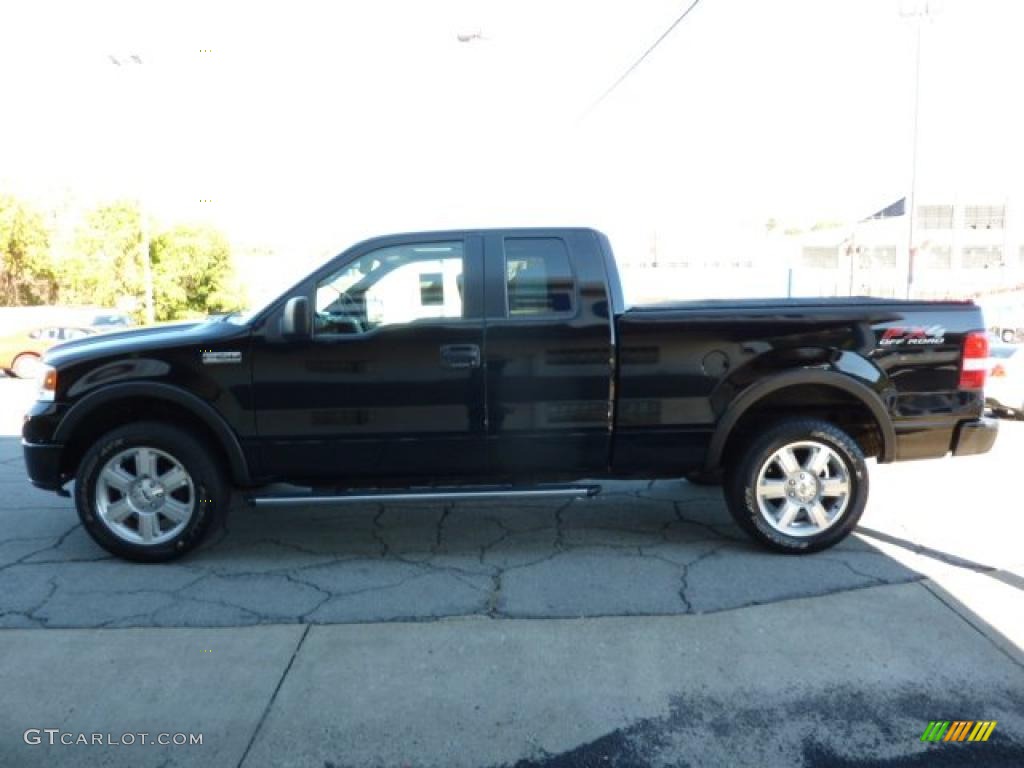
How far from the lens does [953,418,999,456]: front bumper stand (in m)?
4.34

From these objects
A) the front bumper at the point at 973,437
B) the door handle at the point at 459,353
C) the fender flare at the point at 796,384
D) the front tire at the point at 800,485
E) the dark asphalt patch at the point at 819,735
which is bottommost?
the dark asphalt patch at the point at 819,735

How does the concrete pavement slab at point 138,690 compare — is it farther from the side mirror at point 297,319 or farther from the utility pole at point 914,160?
the utility pole at point 914,160

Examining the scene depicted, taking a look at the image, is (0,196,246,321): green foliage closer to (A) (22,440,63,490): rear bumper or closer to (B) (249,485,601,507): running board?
(A) (22,440,63,490): rear bumper

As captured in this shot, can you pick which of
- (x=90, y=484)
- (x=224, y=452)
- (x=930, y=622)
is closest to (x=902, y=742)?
(x=930, y=622)

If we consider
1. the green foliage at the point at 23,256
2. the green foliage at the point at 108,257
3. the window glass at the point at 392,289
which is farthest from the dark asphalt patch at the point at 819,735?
the green foliage at the point at 23,256

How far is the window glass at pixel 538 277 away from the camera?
14.0 ft

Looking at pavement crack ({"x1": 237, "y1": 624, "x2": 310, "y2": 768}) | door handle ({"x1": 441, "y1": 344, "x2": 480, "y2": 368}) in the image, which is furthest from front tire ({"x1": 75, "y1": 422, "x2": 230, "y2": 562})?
door handle ({"x1": 441, "y1": 344, "x2": 480, "y2": 368})

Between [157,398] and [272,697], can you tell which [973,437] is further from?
[157,398]

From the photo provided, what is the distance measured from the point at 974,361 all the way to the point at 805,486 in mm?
1210

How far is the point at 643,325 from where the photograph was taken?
420cm

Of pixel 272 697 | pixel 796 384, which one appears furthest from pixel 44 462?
pixel 796 384

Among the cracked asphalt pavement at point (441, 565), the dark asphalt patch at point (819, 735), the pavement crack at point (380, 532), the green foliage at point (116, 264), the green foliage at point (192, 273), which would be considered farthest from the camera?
the green foliage at point (192, 273)

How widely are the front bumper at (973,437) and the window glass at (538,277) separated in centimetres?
242

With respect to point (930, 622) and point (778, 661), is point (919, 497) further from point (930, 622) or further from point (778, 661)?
point (778, 661)
